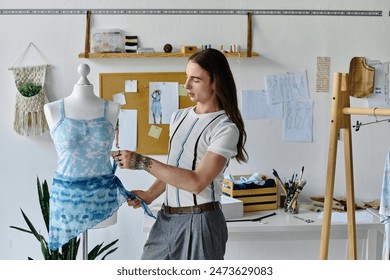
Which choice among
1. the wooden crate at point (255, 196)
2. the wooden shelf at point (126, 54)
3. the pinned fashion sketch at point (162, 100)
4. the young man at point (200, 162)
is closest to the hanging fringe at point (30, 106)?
the wooden shelf at point (126, 54)

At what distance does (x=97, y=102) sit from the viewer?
7.33ft

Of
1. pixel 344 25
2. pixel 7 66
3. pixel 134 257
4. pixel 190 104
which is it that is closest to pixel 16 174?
pixel 7 66

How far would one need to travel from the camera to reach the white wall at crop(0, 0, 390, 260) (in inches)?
140

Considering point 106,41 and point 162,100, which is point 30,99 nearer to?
point 106,41

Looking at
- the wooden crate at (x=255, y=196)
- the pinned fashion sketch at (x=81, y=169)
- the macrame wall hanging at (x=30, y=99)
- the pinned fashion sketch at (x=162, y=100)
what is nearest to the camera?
the pinned fashion sketch at (x=81, y=169)

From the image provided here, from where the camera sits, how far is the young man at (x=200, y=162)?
1983 millimetres

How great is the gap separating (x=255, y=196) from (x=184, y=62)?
0.95 m

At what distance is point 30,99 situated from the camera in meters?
3.49

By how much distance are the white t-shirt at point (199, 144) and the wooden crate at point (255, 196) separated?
51.5 inches

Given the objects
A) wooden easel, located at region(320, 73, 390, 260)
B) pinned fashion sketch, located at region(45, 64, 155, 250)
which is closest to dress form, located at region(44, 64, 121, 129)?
pinned fashion sketch, located at region(45, 64, 155, 250)

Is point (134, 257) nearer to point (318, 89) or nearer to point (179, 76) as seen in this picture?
point (179, 76)

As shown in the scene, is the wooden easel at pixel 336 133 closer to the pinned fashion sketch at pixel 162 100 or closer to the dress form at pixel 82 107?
the dress form at pixel 82 107

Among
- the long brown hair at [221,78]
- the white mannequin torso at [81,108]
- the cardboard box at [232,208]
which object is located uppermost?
the long brown hair at [221,78]
